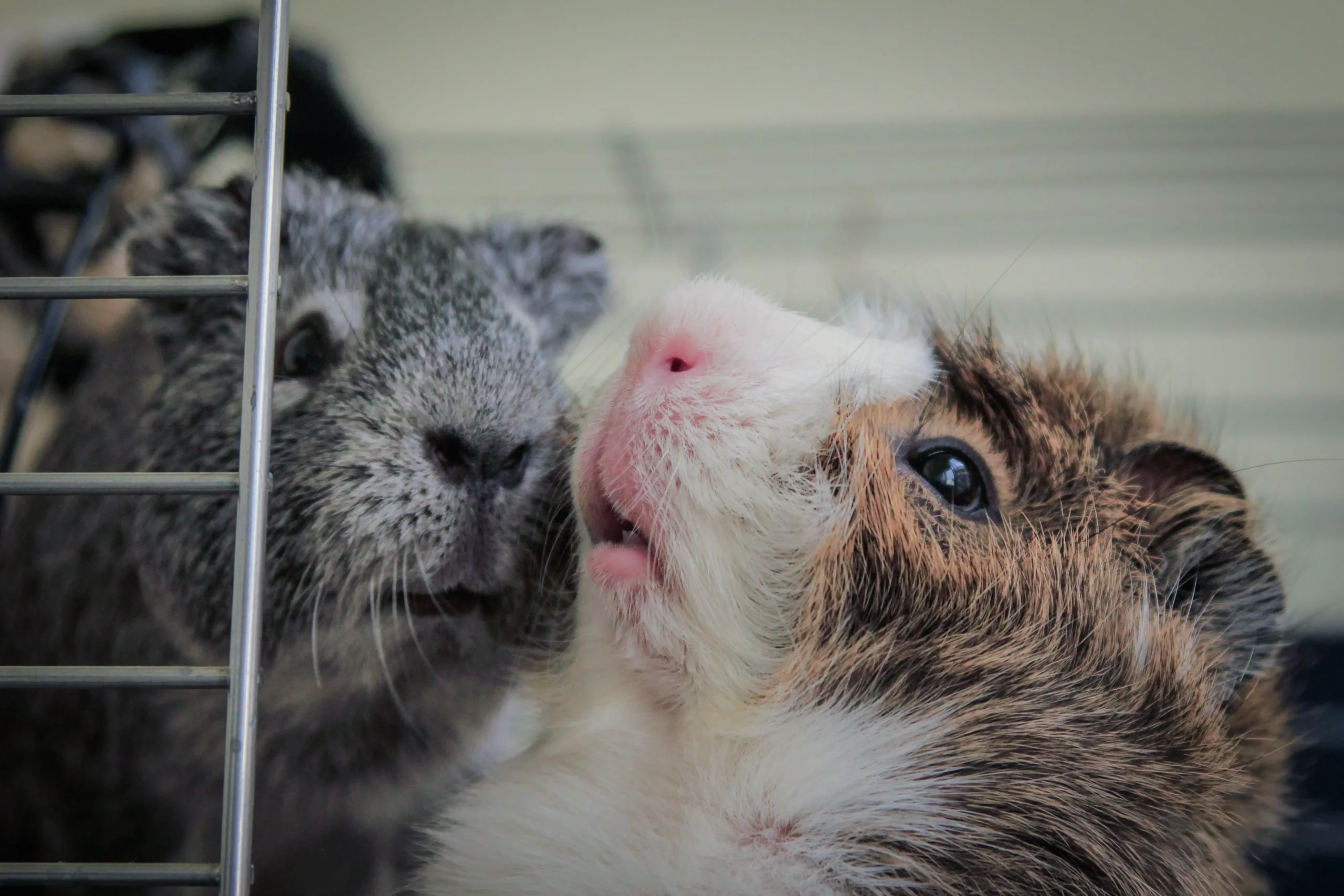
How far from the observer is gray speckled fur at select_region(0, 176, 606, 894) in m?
1.06

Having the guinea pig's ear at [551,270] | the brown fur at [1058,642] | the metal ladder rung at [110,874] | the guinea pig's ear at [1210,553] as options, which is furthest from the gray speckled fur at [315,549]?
the guinea pig's ear at [1210,553]

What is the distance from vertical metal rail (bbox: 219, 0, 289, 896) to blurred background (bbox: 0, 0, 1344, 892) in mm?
224

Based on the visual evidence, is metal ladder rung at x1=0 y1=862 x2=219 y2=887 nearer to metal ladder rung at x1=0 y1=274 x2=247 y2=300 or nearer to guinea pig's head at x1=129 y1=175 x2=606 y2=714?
guinea pig's head at x1=129 y1=175 x2=606 y2=714

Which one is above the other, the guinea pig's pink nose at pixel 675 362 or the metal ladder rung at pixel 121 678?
the guinea pig's pink nose at pixel 675 362

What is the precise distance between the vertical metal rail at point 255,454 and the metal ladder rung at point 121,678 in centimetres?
2

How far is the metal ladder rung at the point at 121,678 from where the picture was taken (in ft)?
2.97

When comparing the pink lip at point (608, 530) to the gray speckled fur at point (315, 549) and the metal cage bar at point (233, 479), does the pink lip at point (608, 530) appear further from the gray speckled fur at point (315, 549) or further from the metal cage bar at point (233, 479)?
the metal cage bar at point (233, 479)

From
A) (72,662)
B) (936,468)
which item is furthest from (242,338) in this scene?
(936,468)

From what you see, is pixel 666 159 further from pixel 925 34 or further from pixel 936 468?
pixel 936 468

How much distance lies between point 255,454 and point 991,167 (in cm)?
88

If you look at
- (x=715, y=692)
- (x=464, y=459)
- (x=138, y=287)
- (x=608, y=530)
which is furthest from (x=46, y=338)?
(x=715, y=692)

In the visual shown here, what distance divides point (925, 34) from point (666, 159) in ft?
1.13

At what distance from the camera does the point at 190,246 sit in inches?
45.3

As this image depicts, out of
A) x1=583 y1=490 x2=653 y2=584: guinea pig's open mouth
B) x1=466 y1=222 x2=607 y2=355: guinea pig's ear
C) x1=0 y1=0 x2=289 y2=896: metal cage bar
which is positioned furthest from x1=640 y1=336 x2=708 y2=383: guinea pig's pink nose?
x1=0 y1=0 x2=289 y2=896: metal cage bar
